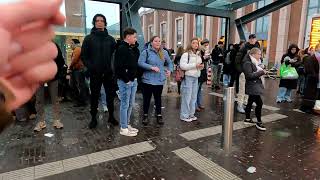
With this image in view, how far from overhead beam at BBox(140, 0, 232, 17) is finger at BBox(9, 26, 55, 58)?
802 centimetres

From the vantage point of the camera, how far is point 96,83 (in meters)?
5.20

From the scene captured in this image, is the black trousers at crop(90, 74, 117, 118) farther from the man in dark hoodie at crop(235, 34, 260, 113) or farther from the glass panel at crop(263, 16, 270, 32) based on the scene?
the glass panel at crop(263, 16, 270, 32)

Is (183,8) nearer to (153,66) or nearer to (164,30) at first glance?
(153,66)

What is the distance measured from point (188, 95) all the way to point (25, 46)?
17.4ft

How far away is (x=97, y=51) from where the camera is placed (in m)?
5.03

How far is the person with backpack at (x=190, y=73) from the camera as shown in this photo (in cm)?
575

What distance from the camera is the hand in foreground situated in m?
0.64

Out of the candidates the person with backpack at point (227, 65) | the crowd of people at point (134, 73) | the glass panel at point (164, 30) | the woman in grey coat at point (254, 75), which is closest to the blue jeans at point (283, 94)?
the crowd of people at point (134, 73)

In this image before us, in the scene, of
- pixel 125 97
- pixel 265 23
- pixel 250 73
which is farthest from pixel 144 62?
pixel 265 23

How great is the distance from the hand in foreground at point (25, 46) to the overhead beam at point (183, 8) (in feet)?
26.3

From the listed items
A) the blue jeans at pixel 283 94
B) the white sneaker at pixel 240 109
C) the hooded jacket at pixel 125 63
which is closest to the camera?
the hooded jacket at pixel 125 63

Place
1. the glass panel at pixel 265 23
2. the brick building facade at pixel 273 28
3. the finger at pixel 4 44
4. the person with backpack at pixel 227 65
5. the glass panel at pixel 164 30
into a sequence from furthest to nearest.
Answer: the glass panel at pixel 164 30 < the glass panel at pixel 265 23 < the brick building facade at pixel 273 28 < the person with backpack at pixel 227 65 < the finger at pixel 4 44

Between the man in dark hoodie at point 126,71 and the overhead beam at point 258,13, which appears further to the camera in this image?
the overhead beam at point 258,13

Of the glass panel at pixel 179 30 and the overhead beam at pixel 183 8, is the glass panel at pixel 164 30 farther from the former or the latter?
the overhead beam at pixel 183 8
